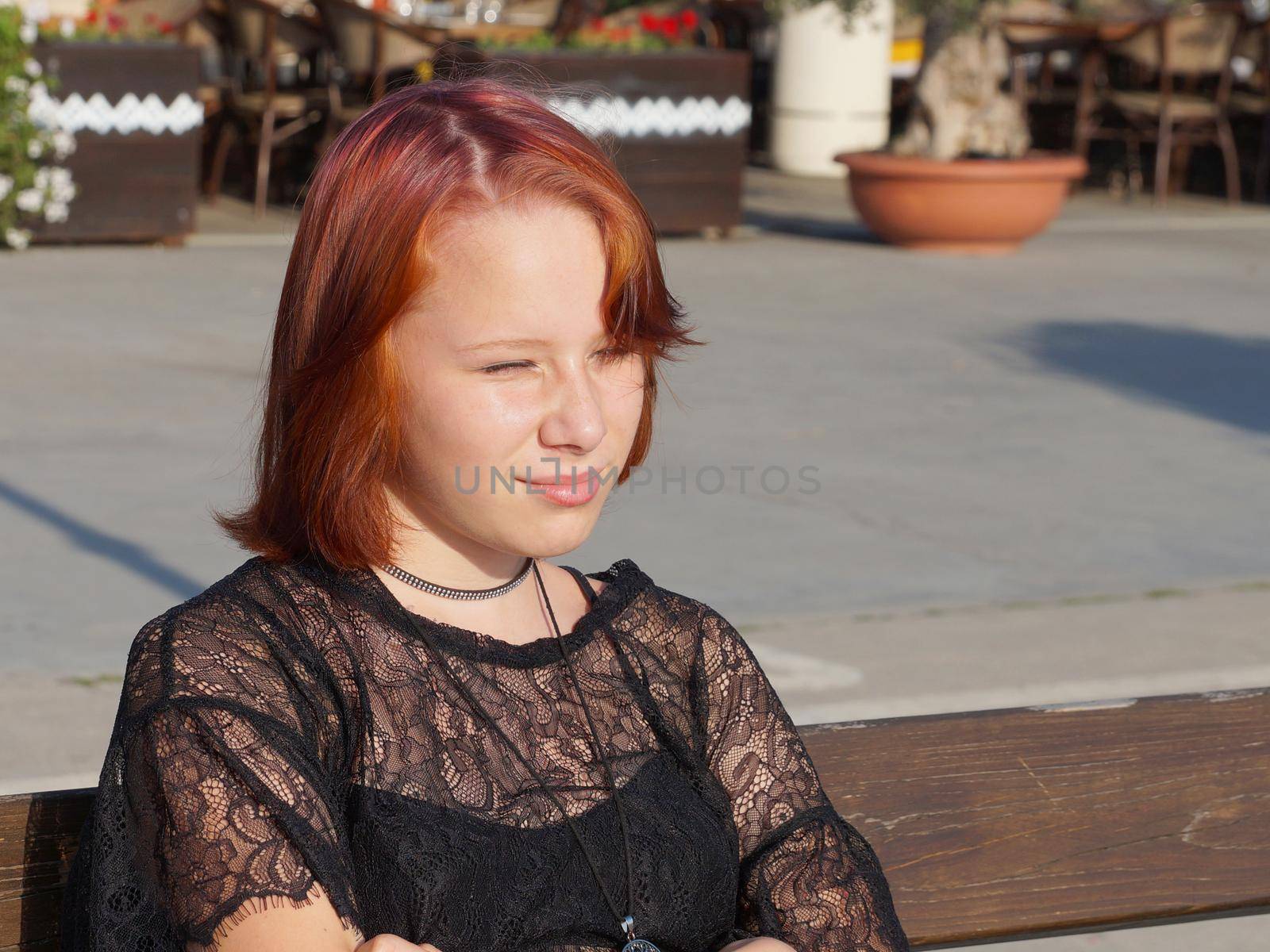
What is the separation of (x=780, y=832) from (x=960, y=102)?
387 inches

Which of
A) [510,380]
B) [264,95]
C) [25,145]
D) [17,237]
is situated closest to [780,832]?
[510,380]

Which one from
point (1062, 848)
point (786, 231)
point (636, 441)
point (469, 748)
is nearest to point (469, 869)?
point (469, 748)

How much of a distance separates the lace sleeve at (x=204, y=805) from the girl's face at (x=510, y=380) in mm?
242

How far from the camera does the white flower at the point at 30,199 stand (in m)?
9.92

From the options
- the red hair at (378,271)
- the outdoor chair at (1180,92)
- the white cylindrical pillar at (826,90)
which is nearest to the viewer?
the red hair at (378,271)

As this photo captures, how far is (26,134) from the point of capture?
9.79m

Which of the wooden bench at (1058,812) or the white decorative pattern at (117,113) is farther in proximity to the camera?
the white decorative pattern at (117,113)

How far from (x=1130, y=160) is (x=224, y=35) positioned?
26.4ft

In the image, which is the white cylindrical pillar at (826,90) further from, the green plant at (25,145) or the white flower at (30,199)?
the white flower at (30,199)

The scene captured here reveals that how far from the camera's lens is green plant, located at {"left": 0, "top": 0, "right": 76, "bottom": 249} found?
968 cm

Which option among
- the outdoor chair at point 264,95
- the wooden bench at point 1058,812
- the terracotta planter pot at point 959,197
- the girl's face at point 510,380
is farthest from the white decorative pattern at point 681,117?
the girl's face at point 510,380

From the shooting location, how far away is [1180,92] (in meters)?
16.1

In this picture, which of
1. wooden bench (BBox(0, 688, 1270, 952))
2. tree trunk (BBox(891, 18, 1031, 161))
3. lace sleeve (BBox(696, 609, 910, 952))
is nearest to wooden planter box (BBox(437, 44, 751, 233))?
tree trunk (BBox(891, 18, 1031, 161))

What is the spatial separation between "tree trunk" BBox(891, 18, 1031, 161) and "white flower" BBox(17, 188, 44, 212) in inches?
206
